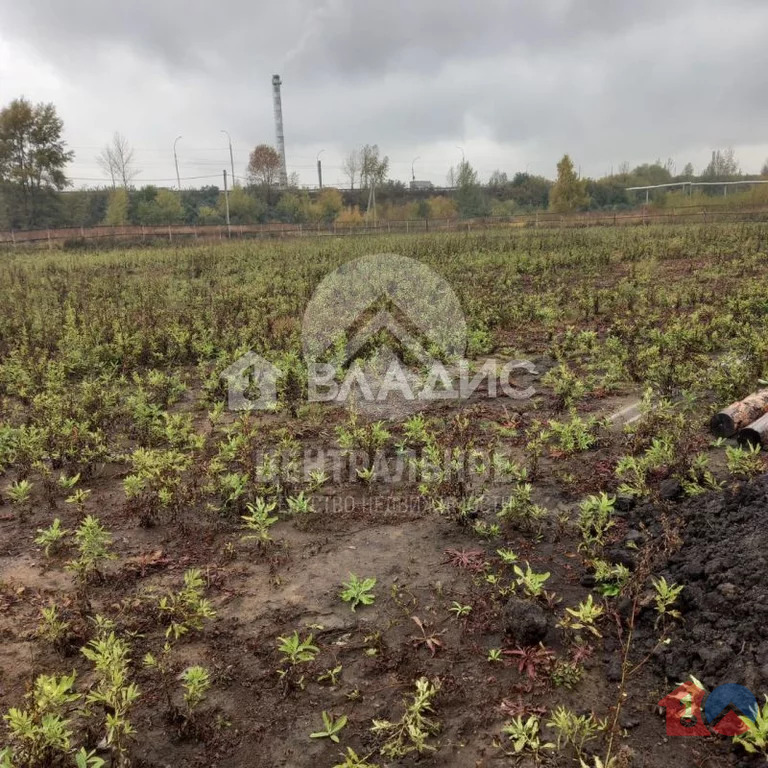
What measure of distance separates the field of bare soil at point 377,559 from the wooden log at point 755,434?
20 centimetres

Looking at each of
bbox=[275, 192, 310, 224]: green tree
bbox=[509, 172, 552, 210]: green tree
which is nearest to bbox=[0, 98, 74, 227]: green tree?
bbox=[275, 192, 310, 224]: green tree

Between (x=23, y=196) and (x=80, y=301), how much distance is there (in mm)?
38870

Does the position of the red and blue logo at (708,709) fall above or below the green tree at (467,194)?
below

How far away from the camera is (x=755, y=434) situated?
15.9 ft

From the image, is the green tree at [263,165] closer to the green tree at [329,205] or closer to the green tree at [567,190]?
the green tree at [329,205]

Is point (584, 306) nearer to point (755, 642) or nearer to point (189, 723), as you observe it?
point (755, 642)

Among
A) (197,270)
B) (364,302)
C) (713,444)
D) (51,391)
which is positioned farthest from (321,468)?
(197,270)

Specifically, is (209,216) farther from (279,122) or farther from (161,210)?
(279,122)

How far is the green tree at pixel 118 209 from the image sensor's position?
2030 inches

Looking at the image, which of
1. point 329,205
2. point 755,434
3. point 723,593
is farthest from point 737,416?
point 329,205

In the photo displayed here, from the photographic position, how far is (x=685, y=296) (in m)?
11.4

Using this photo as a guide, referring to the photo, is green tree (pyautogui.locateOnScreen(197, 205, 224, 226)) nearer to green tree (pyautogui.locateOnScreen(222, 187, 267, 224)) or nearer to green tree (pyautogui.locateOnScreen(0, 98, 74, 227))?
green tree (pyautogui.locateOnScreen(222, 187, 267, 224))

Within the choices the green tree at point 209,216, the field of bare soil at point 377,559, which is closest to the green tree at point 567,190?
the green tree at point 209,216

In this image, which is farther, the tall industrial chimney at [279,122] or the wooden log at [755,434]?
the tall industrial chimney at [279,122]
